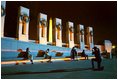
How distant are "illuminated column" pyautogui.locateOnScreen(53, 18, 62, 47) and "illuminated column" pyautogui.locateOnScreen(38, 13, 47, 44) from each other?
66 centimetres

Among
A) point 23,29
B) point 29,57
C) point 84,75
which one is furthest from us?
point 23,29

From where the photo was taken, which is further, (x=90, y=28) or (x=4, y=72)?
(x=90, y=28)

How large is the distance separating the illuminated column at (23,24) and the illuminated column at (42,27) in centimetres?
96

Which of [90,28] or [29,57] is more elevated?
[90,28]

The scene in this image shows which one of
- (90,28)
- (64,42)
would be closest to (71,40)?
(64,42)

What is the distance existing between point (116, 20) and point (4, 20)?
5.16 metres

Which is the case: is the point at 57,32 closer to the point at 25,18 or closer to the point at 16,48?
the point at 25,18

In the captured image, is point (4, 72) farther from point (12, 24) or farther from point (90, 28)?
point (90, 28)

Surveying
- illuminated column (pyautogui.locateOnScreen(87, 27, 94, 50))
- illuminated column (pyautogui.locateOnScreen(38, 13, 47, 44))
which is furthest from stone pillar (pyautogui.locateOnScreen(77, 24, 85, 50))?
illuminated column (pyautogui.locateOnScreen(38, 13, 47, 44))

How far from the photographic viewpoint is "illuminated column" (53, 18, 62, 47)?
1159cm

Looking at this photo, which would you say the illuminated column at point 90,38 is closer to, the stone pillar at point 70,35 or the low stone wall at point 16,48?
the low stone wall at point 16,48

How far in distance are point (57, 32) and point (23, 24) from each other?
2.59 metres

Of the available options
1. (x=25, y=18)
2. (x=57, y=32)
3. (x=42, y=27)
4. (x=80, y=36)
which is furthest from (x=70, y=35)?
(x=25, y=18)

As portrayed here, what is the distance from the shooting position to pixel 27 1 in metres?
9.00
